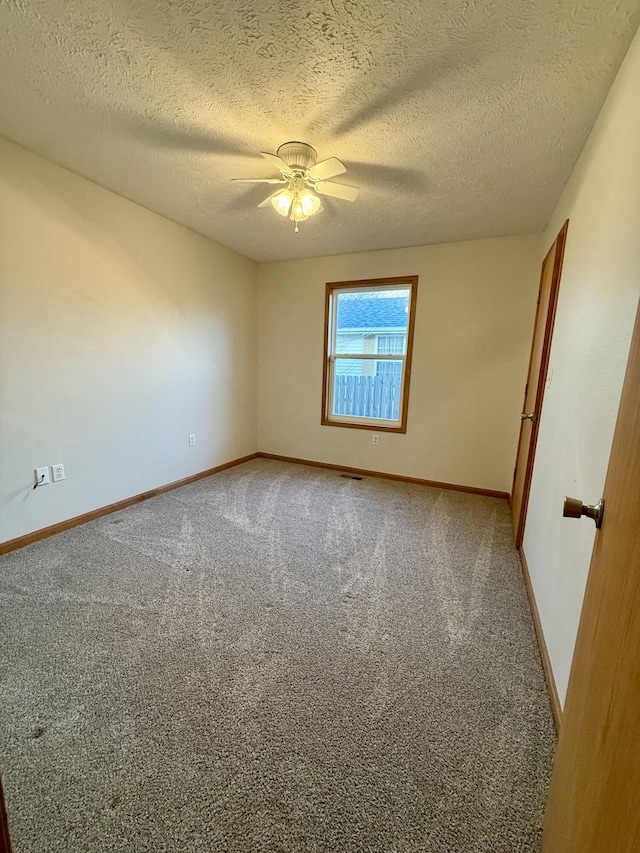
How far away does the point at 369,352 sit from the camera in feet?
12.3

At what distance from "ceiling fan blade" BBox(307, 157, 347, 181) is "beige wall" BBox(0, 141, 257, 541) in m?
1.59

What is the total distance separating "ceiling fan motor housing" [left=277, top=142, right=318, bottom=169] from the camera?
1817 millimetres

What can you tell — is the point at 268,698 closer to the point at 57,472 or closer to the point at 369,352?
the point at 57,472

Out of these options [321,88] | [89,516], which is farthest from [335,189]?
[89,516]

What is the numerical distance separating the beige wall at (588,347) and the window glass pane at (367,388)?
189 cm

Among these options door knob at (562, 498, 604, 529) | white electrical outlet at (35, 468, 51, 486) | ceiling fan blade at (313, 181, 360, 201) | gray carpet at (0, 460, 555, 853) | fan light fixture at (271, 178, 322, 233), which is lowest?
gray carpet at (0, 460, 555, 853)

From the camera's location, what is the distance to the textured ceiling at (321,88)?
3.92ft

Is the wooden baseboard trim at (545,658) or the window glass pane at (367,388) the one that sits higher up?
the window glass pane at (367,388)

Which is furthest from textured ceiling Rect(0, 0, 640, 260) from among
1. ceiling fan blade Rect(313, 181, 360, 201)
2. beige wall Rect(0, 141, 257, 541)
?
beige wall Rect(0, 141, 257, 541)

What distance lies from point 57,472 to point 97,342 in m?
0.95

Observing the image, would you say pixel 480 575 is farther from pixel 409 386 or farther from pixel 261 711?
pixel 409 386

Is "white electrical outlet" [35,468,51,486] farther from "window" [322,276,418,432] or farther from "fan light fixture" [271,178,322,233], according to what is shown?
"window" [322,276,418,432]

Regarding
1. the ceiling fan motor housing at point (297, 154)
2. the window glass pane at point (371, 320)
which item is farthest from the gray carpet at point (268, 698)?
the ceiling fan motor housing at point (297, 154)

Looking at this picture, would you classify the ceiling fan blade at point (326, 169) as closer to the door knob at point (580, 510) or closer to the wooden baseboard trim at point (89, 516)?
the door knob at point (580, 510)
